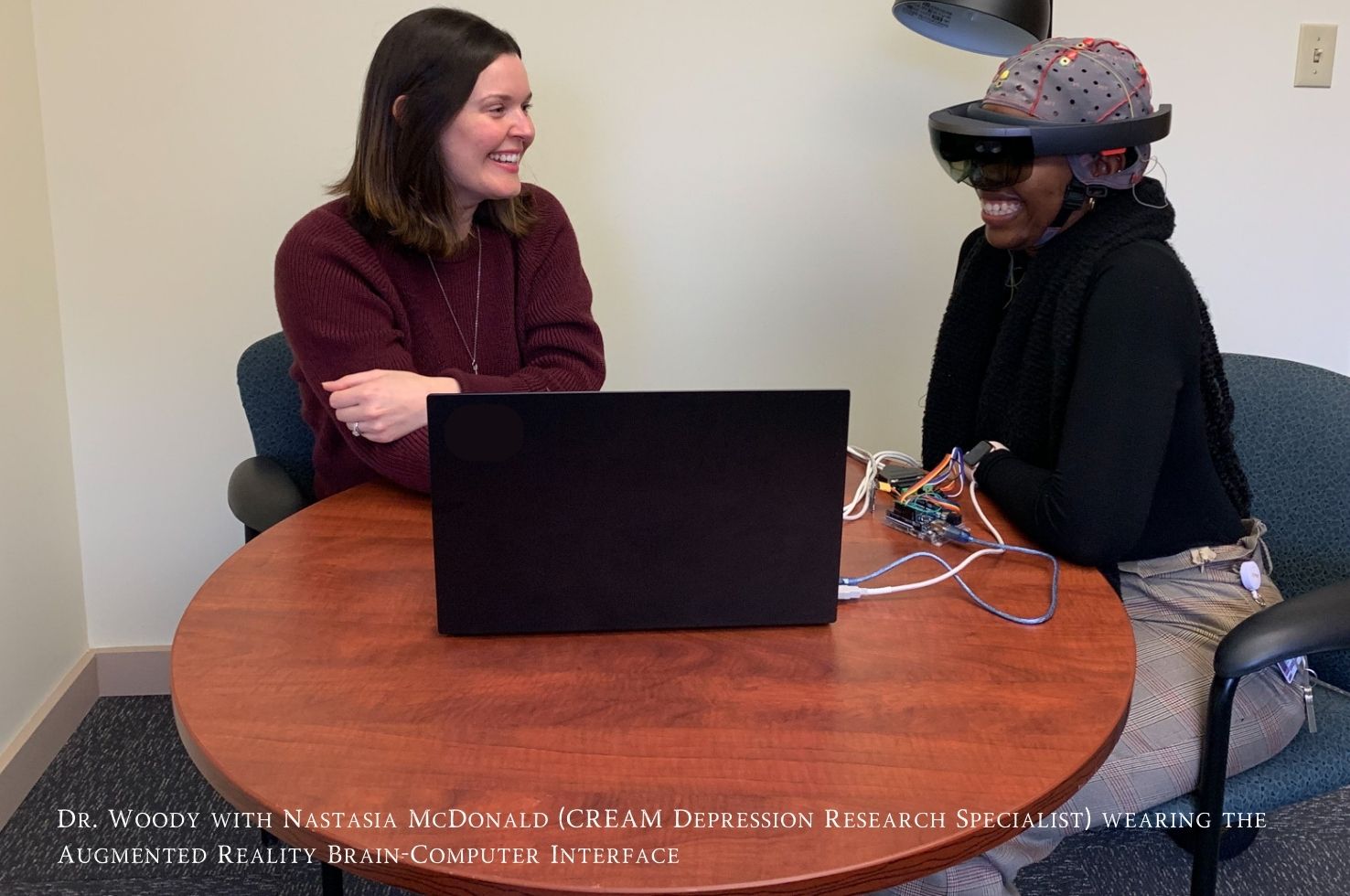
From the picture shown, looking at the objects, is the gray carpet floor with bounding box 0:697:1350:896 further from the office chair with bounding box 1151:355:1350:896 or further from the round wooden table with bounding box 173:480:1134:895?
the round wooden table with bounding box 173:480:1134:895

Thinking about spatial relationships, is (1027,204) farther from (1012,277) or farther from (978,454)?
(978,454)

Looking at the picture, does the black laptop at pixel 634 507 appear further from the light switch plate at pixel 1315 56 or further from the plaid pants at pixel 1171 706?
the light switch plate at pixel 1315 56

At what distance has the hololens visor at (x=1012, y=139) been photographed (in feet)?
4.53

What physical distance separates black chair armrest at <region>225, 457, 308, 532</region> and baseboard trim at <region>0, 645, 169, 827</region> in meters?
0.87

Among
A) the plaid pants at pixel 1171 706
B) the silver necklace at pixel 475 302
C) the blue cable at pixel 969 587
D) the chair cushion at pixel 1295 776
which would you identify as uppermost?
the silver necklace at pixel 475 302

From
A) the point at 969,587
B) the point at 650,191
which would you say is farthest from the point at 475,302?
the point at 969,587

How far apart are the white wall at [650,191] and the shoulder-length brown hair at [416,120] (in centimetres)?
51

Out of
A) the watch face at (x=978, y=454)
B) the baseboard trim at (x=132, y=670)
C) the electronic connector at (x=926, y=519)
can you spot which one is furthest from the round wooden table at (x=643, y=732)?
the baseboard trim at (x=132, y=670)

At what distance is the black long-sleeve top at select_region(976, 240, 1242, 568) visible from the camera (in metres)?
1.28

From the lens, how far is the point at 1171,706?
1.31 m

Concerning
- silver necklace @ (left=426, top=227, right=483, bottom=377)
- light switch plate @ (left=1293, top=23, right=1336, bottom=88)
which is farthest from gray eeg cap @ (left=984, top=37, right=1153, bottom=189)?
light switch plate @ (left=1293, top=23, right=1336, bottom=88)

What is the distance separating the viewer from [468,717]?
93 cm

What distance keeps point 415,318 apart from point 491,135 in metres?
0.30

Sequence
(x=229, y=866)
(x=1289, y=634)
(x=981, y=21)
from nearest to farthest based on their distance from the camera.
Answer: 1. (x=1289, y=634)
2. (x=981, y=21)
3. (x=229, y=866)
